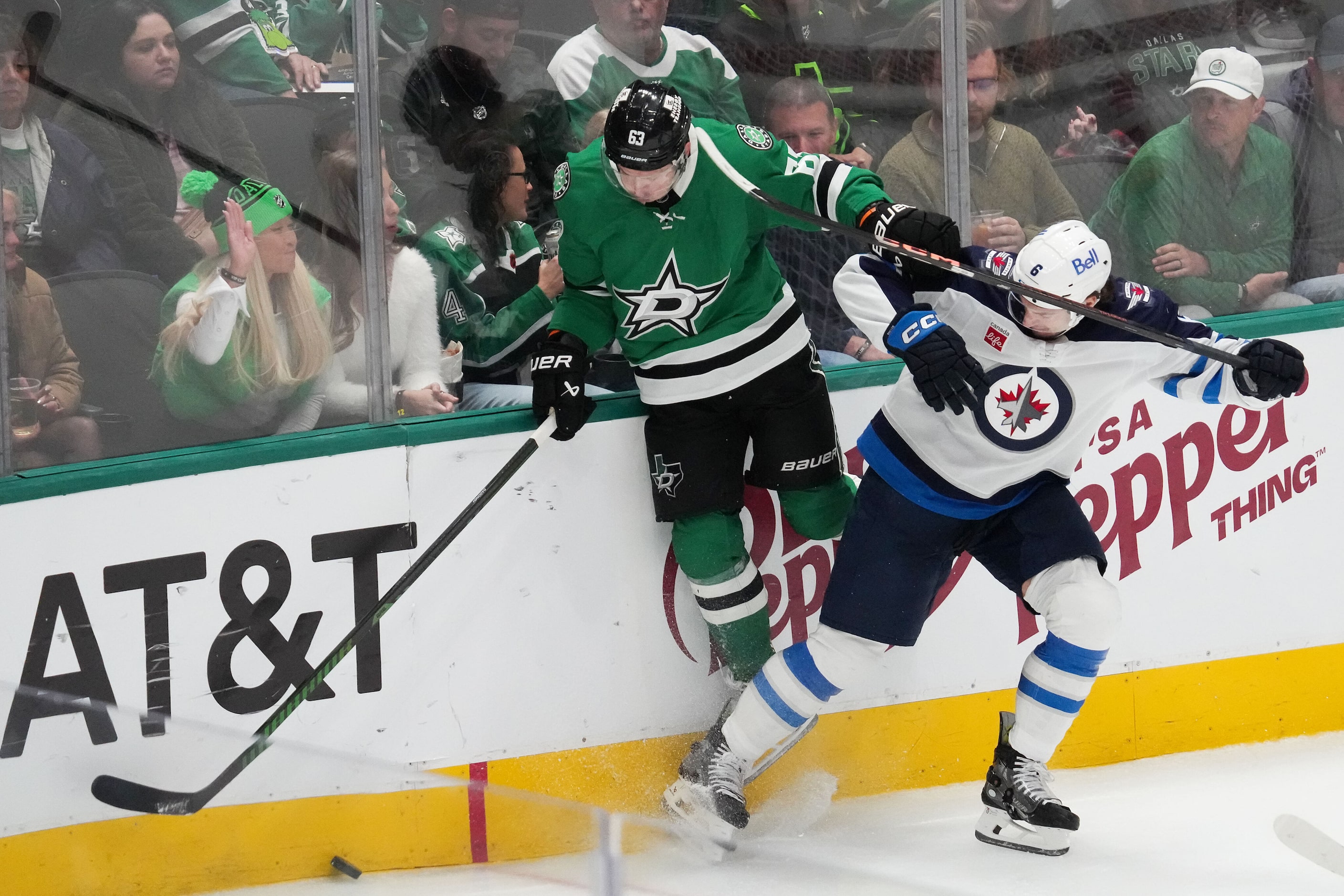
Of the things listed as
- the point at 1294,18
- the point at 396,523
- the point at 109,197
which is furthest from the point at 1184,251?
the point at 109,197

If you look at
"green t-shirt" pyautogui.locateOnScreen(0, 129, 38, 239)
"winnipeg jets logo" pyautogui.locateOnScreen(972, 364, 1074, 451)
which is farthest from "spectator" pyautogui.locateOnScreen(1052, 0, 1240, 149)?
"green t-shirt" pyautogui.locateOnScreen(0, 129, 38, 239)

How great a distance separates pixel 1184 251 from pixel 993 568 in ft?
3.12

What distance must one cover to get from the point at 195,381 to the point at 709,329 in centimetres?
99

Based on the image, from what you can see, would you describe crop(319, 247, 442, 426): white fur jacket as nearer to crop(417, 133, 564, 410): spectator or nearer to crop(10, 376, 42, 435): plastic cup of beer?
crop(417, 133, 564, 410): spectator

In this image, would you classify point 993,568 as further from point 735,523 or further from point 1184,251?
point 1184,251

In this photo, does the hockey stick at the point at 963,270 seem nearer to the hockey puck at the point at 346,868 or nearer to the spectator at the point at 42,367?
the spectator at the point at 42,367

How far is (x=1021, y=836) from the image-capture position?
2.81 meters

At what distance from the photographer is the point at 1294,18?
3209 millimetres

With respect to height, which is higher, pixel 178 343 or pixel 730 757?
pixel 178 343

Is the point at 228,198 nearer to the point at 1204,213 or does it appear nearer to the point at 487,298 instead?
the point at 487,298

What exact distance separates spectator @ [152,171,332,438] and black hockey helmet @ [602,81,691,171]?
67 centimetres

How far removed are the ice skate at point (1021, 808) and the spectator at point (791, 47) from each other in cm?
135

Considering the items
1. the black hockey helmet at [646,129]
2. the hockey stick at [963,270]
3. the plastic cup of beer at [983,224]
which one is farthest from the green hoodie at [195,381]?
the plastic cup of beer at [983,224]

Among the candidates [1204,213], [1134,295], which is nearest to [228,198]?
[1134,295]
